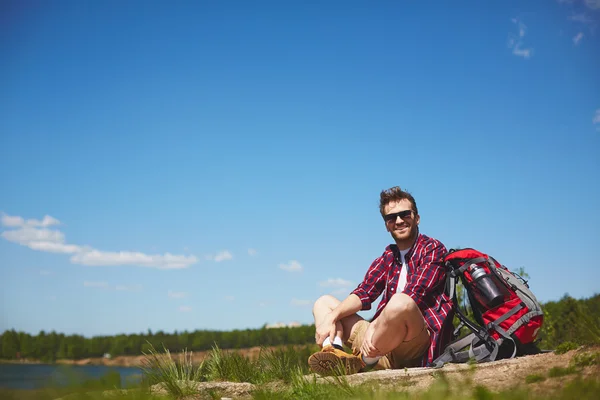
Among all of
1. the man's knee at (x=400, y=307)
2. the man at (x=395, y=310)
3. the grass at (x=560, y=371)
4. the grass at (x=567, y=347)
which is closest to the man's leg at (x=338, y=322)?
the man at (x=395, y=310)

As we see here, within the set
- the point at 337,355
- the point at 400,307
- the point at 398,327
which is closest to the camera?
the point at 400,307

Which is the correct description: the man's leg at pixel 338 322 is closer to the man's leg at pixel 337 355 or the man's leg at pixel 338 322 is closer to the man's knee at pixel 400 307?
the man's leg at pixel 337 355

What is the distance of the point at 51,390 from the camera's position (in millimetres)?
2227

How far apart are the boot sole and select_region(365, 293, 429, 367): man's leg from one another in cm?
32

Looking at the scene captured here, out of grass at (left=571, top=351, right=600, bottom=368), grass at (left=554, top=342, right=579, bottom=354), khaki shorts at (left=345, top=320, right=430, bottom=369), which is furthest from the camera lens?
khaki shorts at (left=345, top=320, right=430, bottom=369)

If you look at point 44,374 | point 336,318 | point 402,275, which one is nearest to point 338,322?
point 336,318

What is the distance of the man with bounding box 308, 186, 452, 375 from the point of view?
487cm

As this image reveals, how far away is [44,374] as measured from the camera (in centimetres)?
227

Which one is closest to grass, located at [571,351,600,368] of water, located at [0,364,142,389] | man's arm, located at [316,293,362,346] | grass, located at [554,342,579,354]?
grass, located at [554,342,579,354]

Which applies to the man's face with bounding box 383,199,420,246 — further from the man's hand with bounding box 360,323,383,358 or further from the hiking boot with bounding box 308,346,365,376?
the hiking boot with bounding box 308,346,365,376

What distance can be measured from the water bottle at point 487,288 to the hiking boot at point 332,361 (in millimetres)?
1388

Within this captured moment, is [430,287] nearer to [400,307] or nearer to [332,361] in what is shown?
[400,307]

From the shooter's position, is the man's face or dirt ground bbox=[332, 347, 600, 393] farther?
the man's face

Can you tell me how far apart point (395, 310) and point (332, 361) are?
956mm
